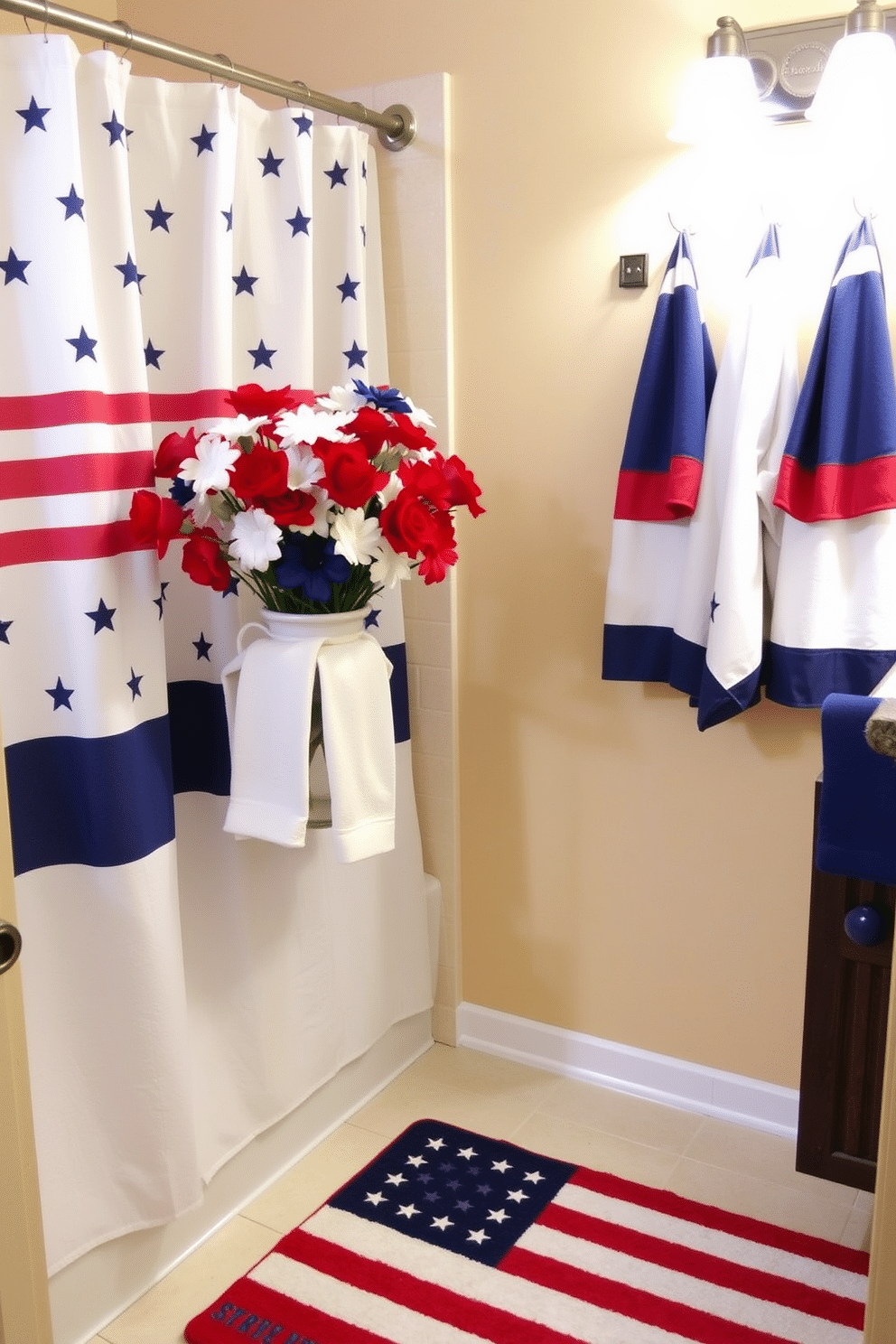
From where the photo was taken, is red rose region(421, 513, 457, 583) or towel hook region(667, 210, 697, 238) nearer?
red rose region(421, 513, 457, 583)

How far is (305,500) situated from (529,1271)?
1305 mm

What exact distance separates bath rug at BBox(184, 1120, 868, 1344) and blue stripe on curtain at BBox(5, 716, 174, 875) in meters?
0.77

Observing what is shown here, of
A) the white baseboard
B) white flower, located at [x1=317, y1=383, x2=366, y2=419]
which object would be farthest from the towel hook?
the white baseboard

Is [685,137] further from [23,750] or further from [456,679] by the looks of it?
[23,750]

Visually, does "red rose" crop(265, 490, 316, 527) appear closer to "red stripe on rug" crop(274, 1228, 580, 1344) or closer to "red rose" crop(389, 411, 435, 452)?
"red rose" crop(389, 411, 435, 452)

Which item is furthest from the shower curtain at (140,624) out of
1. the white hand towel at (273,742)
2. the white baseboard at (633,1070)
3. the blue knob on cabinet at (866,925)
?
the blue knob on cabinet at (866,925)

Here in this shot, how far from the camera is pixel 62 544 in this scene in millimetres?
1668

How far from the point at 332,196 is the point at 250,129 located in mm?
238

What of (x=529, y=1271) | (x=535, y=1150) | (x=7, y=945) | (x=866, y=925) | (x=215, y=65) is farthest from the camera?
(x=535, y=1150)

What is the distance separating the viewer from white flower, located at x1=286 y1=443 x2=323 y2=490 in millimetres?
1721

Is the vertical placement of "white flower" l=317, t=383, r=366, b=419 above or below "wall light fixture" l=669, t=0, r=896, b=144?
Result: below

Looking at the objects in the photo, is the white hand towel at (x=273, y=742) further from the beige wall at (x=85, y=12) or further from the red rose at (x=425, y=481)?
the beige wall at (x=85, y=12)

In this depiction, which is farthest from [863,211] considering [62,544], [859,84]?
[62,544]

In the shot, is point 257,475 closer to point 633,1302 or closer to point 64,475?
point 64,475
